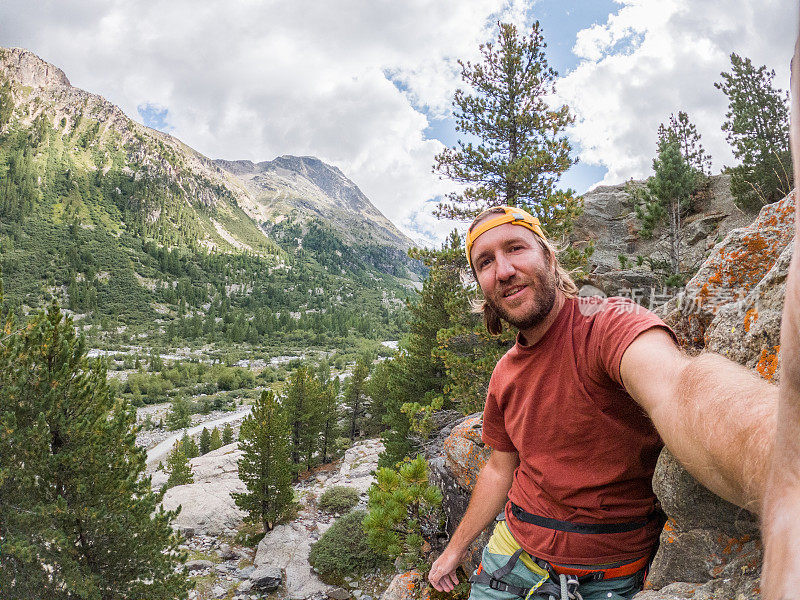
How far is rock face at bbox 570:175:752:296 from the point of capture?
1242 centimetres

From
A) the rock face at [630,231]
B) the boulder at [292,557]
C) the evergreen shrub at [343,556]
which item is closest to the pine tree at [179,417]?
the boulder at [292,557]

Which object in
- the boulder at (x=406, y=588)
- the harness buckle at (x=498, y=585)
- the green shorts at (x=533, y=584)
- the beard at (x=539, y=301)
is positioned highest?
the beard at (x=539, y=301)

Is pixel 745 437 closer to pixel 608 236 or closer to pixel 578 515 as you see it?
pixel 578 515

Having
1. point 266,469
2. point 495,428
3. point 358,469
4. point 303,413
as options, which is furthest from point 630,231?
point 303,413

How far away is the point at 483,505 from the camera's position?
2.50 m

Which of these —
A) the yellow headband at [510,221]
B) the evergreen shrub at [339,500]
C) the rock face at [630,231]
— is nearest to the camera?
the yellow headband at [510,221]

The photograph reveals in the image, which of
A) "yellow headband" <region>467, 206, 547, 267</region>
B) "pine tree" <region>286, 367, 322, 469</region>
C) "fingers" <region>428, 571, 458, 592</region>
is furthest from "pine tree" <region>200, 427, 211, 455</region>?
"yellow headband" <region>467, 206, 547, 267</region>

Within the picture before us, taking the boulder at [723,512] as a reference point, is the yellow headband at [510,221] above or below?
above

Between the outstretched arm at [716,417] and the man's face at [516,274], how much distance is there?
698 millimetres

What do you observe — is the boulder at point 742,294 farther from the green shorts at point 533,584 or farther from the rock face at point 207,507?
the rock face at point 207,507

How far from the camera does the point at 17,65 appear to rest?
17638 centimetres

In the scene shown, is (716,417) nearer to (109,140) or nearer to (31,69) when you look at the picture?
(109,140)

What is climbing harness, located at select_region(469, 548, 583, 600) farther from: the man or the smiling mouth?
the smiling mouth

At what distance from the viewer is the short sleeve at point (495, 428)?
93.7 inches
